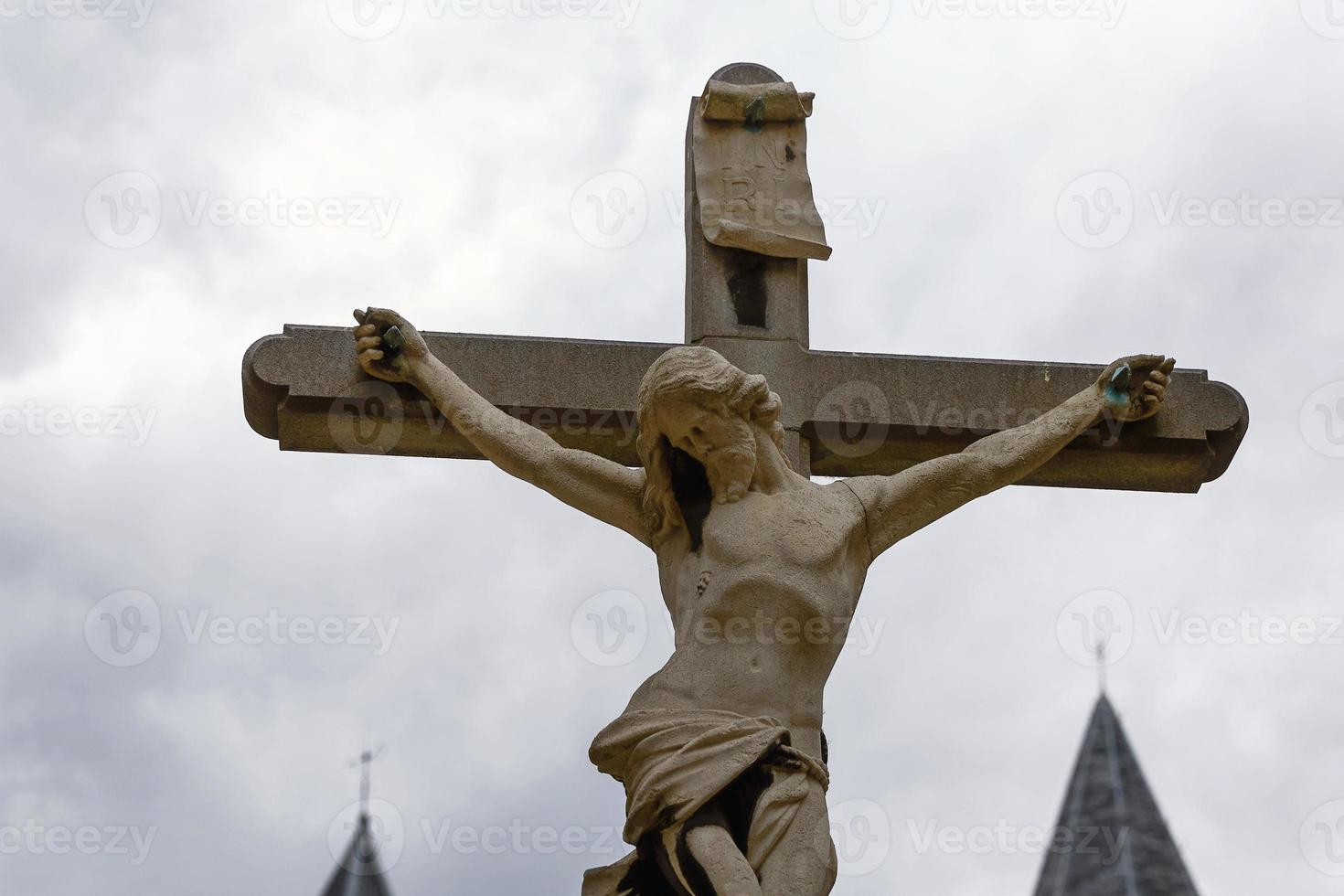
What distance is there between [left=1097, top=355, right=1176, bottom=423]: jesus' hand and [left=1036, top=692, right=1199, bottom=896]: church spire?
1408cm

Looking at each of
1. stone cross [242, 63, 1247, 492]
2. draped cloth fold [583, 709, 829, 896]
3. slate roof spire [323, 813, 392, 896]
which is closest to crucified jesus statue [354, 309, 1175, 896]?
draped cloth fold [583, 709, 829, 896]

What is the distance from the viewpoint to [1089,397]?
943 cm

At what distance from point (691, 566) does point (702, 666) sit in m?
0.38

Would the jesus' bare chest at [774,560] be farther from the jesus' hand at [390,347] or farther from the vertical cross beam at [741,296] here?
the jesus' hand at [390,347]

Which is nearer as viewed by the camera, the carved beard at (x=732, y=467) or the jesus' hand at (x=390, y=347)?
the carved beard at (x=732, y=467)

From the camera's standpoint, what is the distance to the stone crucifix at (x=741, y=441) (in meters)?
8.24

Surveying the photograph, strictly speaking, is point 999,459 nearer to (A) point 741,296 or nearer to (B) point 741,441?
(B) point 741,441

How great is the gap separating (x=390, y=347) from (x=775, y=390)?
4.11ft

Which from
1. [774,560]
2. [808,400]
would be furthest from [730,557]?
[808,400]

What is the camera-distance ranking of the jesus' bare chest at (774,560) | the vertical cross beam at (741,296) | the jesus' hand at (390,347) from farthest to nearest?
1. the vertical cross beam at (741,296)
2. the jesus' hand at (390,347)
3. the jesus' bare chest at (774,560)

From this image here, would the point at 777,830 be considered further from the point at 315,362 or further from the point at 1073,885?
the point at 1073,885

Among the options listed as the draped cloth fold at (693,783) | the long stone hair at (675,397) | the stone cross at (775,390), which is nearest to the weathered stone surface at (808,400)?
the stone cross at (775,390)

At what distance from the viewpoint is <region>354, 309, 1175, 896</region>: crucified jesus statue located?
818 cm

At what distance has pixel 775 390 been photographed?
9.45 m
